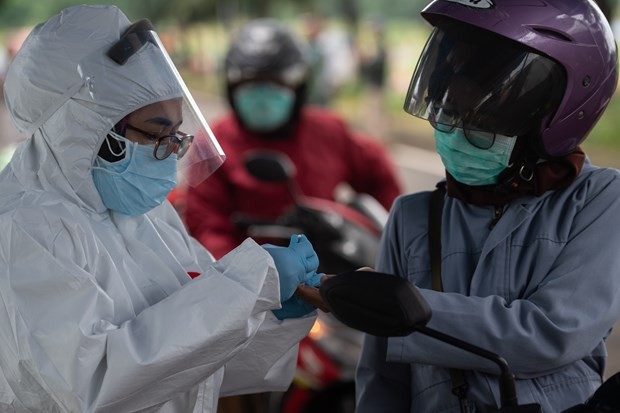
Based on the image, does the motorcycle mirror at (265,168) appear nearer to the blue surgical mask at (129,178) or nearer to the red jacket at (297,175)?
the red jacket at (297,175)

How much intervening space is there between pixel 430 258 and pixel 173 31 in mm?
38220

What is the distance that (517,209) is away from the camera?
8.29 feet

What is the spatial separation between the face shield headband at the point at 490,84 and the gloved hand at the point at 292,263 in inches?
18.2

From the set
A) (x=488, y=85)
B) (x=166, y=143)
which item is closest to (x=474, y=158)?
(x=488, y=85)

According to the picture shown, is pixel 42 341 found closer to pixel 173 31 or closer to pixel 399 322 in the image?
pixel 399 322

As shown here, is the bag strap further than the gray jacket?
Yes

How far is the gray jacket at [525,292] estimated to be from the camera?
2.30 meters

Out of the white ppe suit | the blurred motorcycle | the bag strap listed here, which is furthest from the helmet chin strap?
the blurred motorcycle

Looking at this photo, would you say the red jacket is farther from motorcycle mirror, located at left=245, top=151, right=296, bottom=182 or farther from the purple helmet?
the purple helmet

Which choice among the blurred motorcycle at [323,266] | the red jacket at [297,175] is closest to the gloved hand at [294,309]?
the blurred motorcycle at [323,266]

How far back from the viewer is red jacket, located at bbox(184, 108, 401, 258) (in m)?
5.00

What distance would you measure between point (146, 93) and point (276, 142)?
9.48 ft

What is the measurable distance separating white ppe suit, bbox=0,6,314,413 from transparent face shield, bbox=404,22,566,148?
63 cm

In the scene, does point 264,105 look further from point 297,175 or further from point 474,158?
point 474,158
